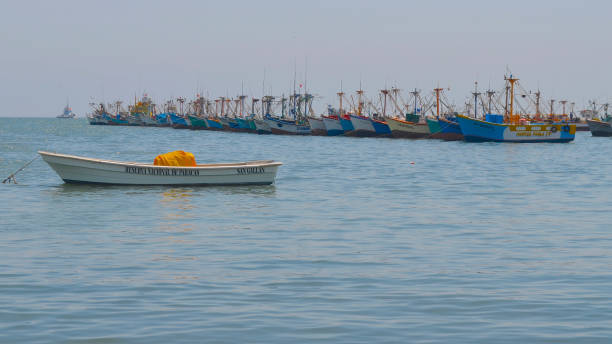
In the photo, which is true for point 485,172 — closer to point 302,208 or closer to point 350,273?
point 302,208

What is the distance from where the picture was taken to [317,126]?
157875mm

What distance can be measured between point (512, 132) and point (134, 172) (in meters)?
76.9

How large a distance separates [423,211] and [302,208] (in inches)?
176

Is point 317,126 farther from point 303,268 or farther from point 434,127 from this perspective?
point 303,268

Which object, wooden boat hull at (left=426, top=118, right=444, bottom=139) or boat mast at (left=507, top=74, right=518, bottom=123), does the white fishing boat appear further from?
boat mast at (left=507, top=74, right=518, bottom=123)

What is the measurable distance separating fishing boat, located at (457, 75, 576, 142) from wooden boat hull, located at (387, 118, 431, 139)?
24.1m

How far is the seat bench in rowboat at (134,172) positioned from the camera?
121ft

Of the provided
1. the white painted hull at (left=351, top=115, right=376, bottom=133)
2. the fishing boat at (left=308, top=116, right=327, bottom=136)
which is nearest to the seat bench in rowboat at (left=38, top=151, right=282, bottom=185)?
the white painted hull at (left=351, top=115, right=376, bottom=133)

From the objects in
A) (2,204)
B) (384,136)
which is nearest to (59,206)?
(2,204)

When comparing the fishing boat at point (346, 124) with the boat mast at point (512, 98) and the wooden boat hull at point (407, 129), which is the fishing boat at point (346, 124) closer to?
the wooden boat hull at point (407, 129)

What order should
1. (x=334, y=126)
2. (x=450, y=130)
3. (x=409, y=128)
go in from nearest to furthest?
(x=450, y=130) → (x=409, y=128) → (x=334, y=126)

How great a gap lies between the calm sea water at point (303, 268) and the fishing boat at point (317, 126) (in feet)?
404

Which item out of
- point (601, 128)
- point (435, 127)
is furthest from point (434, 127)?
A: point (601, 128)

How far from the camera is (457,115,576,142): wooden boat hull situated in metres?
106
